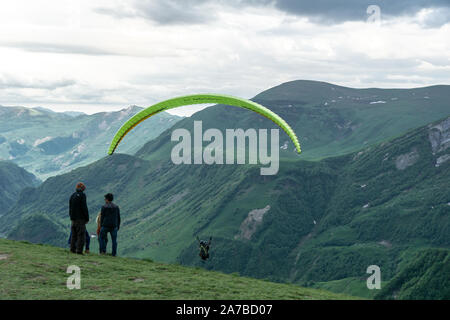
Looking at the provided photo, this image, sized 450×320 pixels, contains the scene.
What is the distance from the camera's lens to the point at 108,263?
2655cm

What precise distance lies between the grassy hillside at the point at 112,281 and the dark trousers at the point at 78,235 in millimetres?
692

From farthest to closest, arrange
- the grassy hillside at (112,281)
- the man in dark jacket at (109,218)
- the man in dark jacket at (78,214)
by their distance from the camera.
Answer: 1. the man in dark jacket at (109,218)
2. the man in dark jacket at (78,214)
3. the grassy hillside at (112,281)

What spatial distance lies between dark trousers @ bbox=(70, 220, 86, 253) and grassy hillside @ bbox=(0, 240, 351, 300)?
69cm

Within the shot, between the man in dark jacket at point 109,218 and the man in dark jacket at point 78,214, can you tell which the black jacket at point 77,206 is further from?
the man in dark jacket at point 109,218

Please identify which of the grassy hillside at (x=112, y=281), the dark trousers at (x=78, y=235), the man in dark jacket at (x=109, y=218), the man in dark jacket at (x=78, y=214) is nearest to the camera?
the grassy hillside at (x=112, y=281)

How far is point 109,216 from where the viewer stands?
1121 inches

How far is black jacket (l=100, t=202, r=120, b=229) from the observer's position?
2838cm

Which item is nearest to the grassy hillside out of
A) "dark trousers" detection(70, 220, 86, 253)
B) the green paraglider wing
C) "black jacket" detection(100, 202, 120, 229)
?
"dark trousers" detection(70, 220, 86, 253)

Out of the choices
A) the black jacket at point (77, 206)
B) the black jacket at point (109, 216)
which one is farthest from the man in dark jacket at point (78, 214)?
the black jacket at point (109, 216)

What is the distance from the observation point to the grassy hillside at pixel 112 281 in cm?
1969
